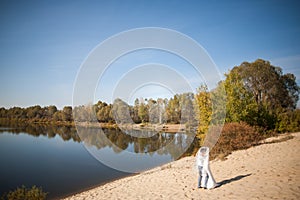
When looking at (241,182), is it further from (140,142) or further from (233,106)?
(140,142)

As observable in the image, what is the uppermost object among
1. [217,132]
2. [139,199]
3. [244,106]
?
[244,106]

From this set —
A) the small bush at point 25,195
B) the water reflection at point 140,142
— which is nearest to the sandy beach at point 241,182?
the small bush at point 25,195

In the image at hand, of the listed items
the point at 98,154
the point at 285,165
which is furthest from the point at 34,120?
the point at 285,165

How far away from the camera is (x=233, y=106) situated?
20031mm

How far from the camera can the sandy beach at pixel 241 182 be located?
800 cm

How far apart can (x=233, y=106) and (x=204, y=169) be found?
12.6 meters

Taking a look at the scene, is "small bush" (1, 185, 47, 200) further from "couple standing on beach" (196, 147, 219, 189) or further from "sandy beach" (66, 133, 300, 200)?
"couple standing on beach" (196, 147, 219, 189)

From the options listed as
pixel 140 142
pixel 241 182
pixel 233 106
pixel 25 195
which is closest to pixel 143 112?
pixel 140 142

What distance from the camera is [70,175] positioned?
59.0ft

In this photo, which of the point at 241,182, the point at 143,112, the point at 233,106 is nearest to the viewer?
the point at 241,182

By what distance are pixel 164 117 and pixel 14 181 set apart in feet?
160

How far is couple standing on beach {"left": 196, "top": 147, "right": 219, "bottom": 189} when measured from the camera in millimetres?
8750

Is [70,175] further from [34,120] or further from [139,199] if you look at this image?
[34,120]

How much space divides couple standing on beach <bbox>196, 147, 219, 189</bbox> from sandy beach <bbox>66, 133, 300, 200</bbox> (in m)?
0.29
